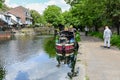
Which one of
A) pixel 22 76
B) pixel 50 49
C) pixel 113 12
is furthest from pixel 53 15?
pixel 22 76

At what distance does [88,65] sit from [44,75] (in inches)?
95.7

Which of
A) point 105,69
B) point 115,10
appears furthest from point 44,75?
point 115,10

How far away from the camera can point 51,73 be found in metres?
16.1

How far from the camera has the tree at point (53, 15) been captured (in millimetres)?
131875

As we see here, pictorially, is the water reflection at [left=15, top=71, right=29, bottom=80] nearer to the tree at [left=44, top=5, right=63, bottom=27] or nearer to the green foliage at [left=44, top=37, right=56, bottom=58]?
the green foliage at [left=44, top=37, right=56, bottom=58]

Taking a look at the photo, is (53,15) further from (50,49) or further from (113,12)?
(50,49)

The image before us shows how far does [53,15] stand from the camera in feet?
449

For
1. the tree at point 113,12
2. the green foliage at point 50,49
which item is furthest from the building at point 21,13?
the tree at point 113,12

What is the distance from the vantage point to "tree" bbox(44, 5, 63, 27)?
5192 inches

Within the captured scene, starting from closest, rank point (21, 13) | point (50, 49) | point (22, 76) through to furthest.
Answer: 1. point (22, 76)
2. point (50, 49)
3. point (21, 13)

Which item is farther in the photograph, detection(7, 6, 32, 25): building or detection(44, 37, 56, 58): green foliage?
detection(7, 6, 32, 25): building

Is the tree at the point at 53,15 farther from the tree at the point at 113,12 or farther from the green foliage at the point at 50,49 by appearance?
the tree at the point at 113,12

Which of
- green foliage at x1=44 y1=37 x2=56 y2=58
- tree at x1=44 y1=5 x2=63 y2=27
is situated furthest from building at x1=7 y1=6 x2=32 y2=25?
green foliage at x1=44 y1=37 x2=56 y2=58

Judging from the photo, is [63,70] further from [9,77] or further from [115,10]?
[115,10]
